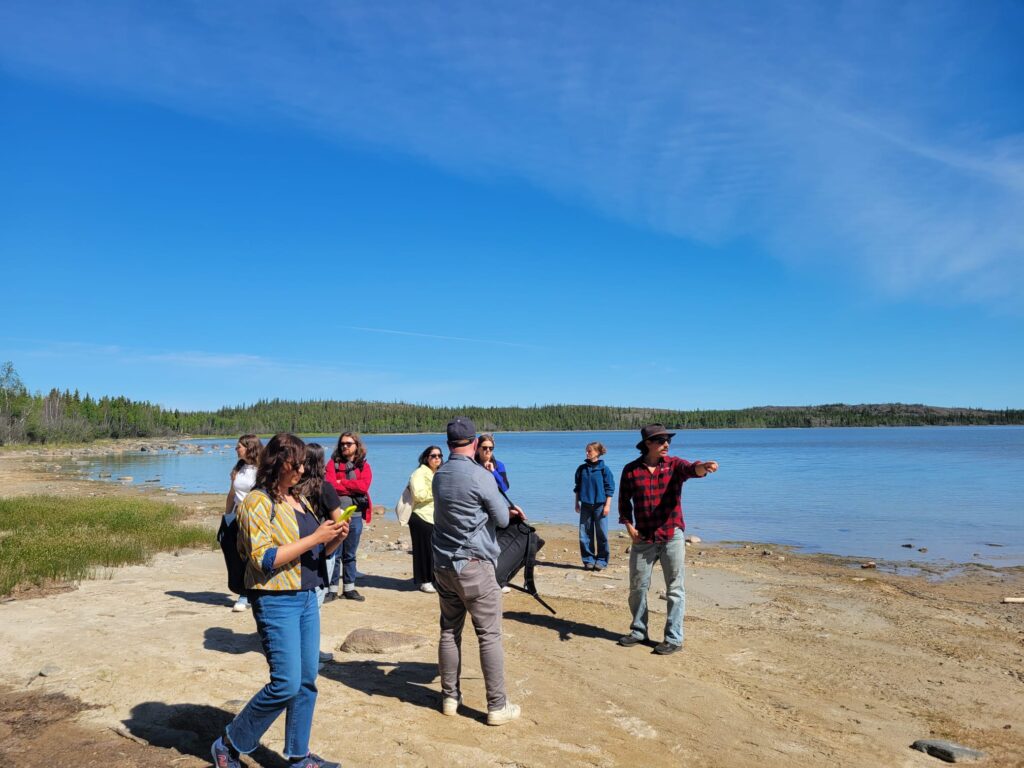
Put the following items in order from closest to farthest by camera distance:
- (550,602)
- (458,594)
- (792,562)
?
(458,594)
(550,602)
(792,562)

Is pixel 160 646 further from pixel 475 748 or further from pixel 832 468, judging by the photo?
pixel 832 468

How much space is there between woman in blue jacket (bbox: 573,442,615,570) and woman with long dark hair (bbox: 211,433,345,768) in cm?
839

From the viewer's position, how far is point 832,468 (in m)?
43.7

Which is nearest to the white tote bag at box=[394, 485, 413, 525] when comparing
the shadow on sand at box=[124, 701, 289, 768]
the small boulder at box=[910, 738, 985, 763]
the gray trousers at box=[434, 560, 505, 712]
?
the shadow on sand at box=[124, 701, 289, 768]

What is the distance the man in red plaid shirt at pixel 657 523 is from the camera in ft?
23.5

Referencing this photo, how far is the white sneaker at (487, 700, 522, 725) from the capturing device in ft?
16.5

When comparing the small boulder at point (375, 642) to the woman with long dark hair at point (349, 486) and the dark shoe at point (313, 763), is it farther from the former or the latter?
the dark shoe at point (313, 763)

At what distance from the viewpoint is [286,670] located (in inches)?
155

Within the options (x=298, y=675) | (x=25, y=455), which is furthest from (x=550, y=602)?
(x=25, y=455)

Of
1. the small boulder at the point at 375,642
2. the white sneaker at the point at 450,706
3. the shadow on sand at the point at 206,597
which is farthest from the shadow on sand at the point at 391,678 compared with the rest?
the shadow on sand at the point at 206,597

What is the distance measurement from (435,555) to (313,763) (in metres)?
1.56

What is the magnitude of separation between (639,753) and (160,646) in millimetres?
4846

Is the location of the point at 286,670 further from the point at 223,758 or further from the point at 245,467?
the point at 245,467

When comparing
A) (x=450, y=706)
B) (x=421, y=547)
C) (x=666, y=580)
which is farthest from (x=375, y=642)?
(x=666, y=580)
